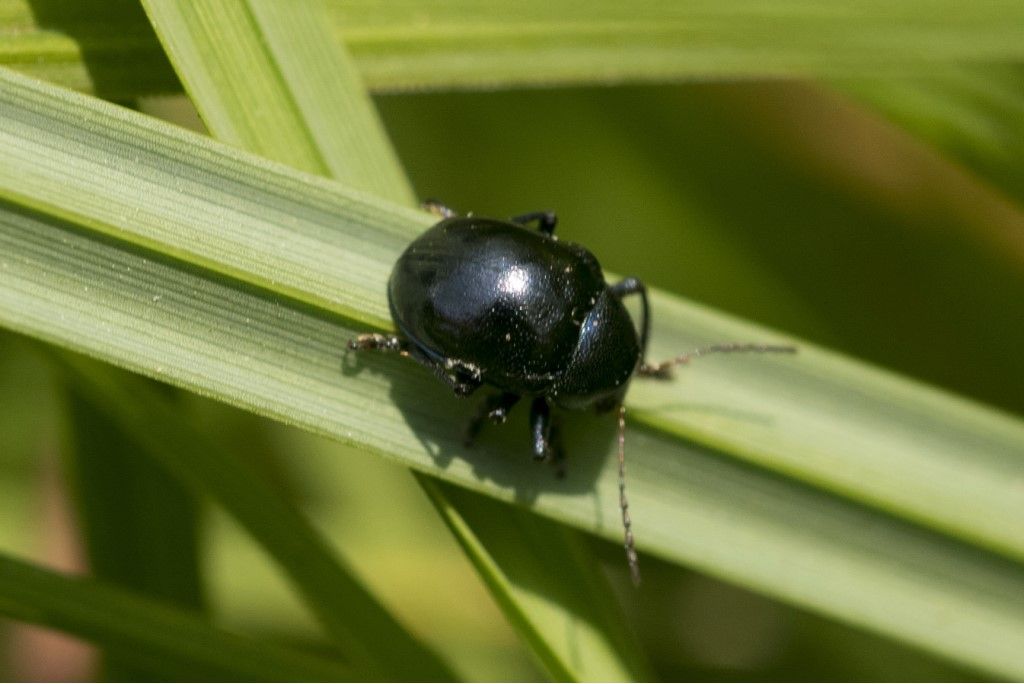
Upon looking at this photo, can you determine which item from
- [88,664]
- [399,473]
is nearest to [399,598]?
[399,473]

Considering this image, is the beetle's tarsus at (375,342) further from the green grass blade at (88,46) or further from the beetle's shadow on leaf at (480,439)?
the green grass blade at (88,46)

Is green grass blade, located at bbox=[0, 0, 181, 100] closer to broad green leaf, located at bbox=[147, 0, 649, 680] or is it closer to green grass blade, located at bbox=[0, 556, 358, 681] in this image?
broad green leaf, located at bbox=[147, 0, 649, 680]

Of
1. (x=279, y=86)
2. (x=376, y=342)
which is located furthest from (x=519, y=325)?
(x=279, y=86)

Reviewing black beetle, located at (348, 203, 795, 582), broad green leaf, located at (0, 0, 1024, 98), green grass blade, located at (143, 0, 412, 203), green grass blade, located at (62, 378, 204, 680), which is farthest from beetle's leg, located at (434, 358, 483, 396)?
green grass blade, located at (62, 378, 204, 680)

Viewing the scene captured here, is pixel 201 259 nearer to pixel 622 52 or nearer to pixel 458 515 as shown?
pixel 458 515

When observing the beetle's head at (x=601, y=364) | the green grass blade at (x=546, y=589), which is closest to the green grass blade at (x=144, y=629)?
the green grass blade at (x=546, y=589)

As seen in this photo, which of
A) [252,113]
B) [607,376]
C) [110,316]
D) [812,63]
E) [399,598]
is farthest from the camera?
[399,598]

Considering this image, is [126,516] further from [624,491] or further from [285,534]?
[624,491]
